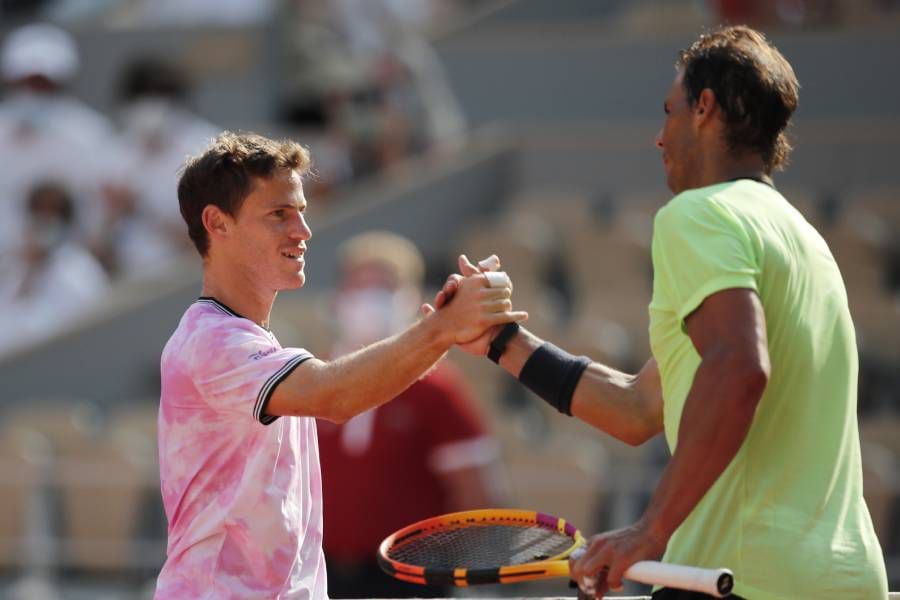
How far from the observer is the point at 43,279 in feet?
35.6

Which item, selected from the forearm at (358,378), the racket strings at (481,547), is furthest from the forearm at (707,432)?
the forearm at (358,378)

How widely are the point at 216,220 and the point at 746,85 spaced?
3.99ft

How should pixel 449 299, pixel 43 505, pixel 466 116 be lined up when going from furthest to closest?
pixel 466 116 < pixel 43 505 < pixel 449 299

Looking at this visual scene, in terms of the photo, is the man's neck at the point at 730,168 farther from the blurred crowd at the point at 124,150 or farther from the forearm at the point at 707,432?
the blurred crowd at the point at 124,150

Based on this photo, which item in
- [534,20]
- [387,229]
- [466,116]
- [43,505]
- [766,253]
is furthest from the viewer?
[534,20]

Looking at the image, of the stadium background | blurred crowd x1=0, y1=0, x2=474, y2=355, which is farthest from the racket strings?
blurred crowd x1=0, y1=0, x2=474, y2=355

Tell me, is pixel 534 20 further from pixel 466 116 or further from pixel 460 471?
pixel 460 471

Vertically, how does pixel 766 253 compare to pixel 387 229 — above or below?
below

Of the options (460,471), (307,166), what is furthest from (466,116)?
(307,166)

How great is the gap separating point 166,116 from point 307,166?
8.36 meters

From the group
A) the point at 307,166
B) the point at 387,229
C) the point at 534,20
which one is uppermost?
the point at 534,20

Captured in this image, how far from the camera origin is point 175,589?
11.8 ft

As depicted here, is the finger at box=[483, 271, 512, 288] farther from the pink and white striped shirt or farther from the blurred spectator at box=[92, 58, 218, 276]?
the blurred spectator at box=[92, 58, 218, 276]

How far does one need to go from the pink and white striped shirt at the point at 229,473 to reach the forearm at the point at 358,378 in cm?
4
